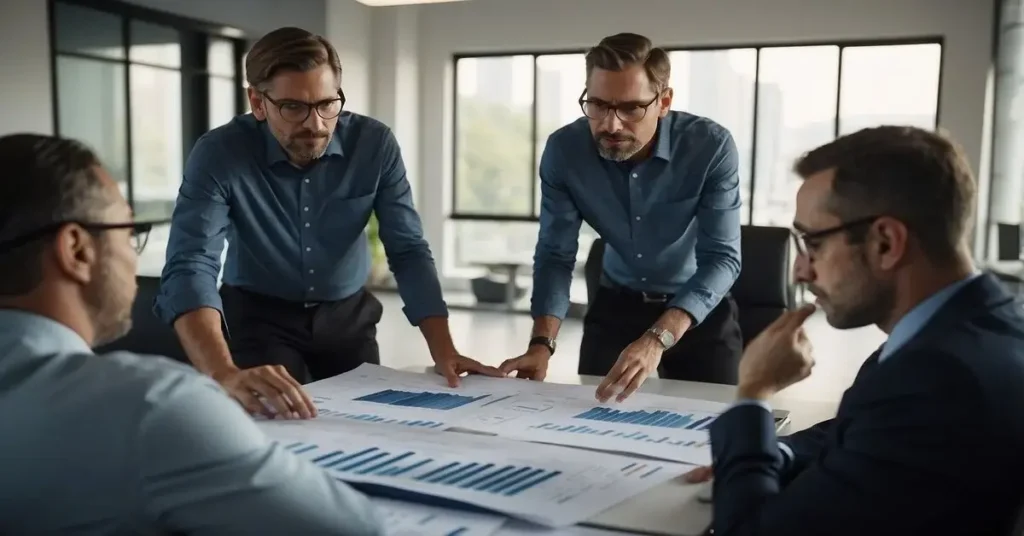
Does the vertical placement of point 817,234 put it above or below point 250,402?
above

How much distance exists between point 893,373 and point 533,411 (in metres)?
0.76

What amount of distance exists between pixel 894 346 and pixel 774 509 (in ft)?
0.89

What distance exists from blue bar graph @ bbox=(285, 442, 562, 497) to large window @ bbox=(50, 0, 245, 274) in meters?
5.11

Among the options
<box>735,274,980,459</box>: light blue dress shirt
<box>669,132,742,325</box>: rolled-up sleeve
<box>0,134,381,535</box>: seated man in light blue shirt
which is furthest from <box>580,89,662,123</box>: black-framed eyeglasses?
<box>0,134,381,535</box>: seated man in light blue shirt

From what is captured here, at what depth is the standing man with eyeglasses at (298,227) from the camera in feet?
6.38

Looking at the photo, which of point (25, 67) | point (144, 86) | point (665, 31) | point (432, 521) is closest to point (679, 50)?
point (665, 31)

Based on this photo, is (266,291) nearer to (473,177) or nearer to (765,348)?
(765,348)

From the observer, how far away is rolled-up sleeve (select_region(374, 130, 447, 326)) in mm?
2186

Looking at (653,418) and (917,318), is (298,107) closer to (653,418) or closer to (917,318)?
(653,418)

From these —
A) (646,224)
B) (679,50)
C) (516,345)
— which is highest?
(679,50)

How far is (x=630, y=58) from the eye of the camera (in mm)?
2109

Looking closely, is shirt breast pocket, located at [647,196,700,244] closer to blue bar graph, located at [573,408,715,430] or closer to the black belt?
the black belt

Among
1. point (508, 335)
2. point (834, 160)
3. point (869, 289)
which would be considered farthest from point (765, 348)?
point (508, 335)

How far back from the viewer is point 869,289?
45.6 inches
